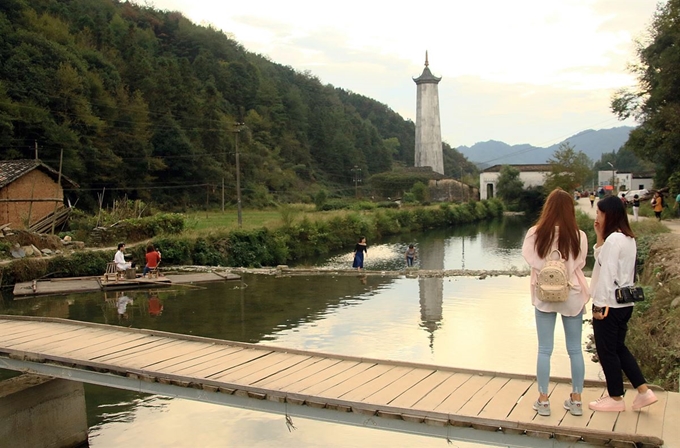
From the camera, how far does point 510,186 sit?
3019 inches

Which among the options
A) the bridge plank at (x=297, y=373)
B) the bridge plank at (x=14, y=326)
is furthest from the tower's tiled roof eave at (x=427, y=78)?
the bridge plank at (x=297, y=373)

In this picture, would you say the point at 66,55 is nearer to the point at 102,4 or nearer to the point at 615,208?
the point at 102,4

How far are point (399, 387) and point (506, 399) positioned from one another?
3.55 ft

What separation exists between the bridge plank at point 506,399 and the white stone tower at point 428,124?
87824mm

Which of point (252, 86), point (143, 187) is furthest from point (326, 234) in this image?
point (252, 86)

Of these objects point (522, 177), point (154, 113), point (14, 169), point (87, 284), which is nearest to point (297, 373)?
point (87, 284)

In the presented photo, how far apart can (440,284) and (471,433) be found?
15681 millimetres

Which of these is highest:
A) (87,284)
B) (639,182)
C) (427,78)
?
(427,78)

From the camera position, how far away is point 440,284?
20766 mm

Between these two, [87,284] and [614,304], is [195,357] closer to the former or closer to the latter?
[614,304]

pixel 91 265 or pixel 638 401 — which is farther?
pixel 91 265

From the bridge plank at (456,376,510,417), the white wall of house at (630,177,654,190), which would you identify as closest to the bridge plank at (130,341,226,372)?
the bridge plank at (456,376,510,417)

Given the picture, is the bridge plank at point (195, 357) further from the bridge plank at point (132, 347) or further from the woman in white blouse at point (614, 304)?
the woman in white blouse at point (614, 304)

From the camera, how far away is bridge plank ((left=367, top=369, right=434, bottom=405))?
5.90 m
